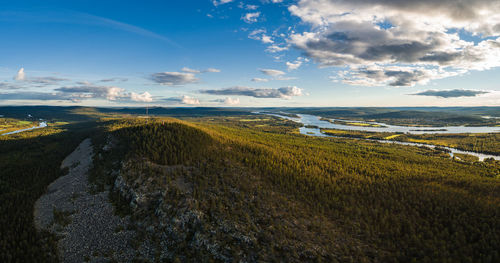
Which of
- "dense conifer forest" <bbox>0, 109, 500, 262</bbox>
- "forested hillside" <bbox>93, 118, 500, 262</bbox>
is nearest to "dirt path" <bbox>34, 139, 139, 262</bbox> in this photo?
"dense conifer forest" <bbox>0, 109, 500, 262</bbox>

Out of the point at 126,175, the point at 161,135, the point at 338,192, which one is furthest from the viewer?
the point at 161,135

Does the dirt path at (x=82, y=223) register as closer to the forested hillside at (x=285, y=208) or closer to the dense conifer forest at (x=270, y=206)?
the dense conifer forest at (x=270, y=206)

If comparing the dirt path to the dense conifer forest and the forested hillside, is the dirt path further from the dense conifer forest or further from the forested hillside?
the forested hillside

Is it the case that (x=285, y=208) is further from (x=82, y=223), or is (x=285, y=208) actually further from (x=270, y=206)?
(x=82, y=223)

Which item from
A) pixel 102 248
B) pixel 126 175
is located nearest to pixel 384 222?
pixel 102 248

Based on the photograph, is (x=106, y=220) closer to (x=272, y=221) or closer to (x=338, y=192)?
(x=272, y=221)

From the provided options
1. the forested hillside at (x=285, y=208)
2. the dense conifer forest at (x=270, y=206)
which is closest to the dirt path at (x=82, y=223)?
the dense conifer forest at (x=270, y=206)
